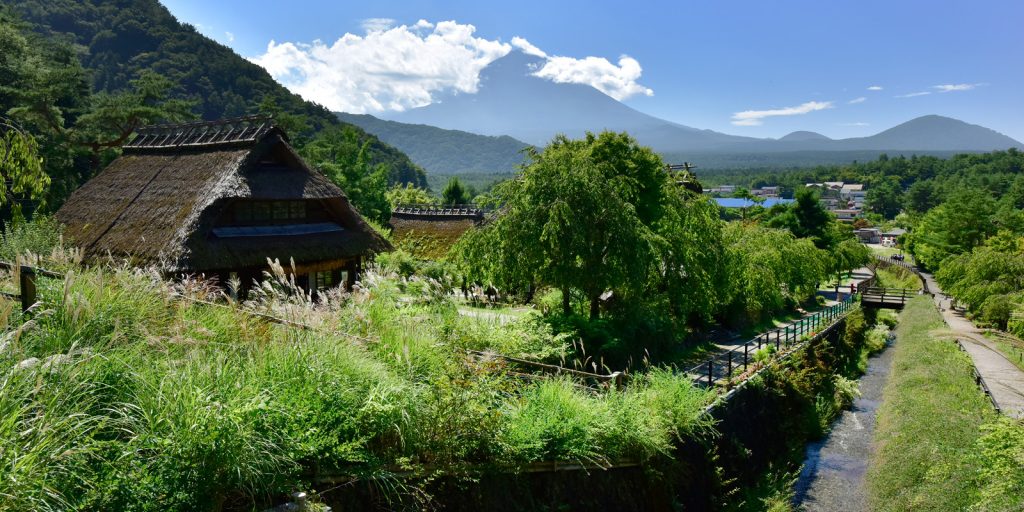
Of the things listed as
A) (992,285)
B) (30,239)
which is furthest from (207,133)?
(992,285)

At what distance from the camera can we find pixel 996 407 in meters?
13.6

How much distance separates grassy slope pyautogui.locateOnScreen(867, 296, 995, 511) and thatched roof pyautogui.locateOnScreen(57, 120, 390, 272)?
14.9m

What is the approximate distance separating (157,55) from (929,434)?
70.1 meters

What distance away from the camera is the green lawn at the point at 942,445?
28.0 feet

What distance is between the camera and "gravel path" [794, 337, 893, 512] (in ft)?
39.7

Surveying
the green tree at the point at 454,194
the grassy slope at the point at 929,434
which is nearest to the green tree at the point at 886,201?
the green tree at the point at 454,194

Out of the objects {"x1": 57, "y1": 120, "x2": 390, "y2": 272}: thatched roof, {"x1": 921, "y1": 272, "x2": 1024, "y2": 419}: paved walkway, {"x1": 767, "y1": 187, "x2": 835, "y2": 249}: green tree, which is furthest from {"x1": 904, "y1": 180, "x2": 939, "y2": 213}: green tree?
{"x1": 57, "y1": 120, "x2": 390, "y2": 272}: thatched roof

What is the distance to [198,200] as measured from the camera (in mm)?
15383

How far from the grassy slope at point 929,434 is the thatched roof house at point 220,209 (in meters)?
14.9

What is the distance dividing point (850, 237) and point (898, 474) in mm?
48794

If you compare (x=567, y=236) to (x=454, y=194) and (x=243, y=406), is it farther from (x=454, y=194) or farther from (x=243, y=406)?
(x=454, y=194)

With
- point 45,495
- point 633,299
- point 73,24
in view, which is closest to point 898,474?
point 633,299

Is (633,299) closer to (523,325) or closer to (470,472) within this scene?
(523,325)

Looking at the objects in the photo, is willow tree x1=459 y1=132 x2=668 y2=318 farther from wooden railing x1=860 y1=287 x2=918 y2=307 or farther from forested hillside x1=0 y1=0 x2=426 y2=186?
forested hillside x1=0 y1=0 x2=426 y2=186
